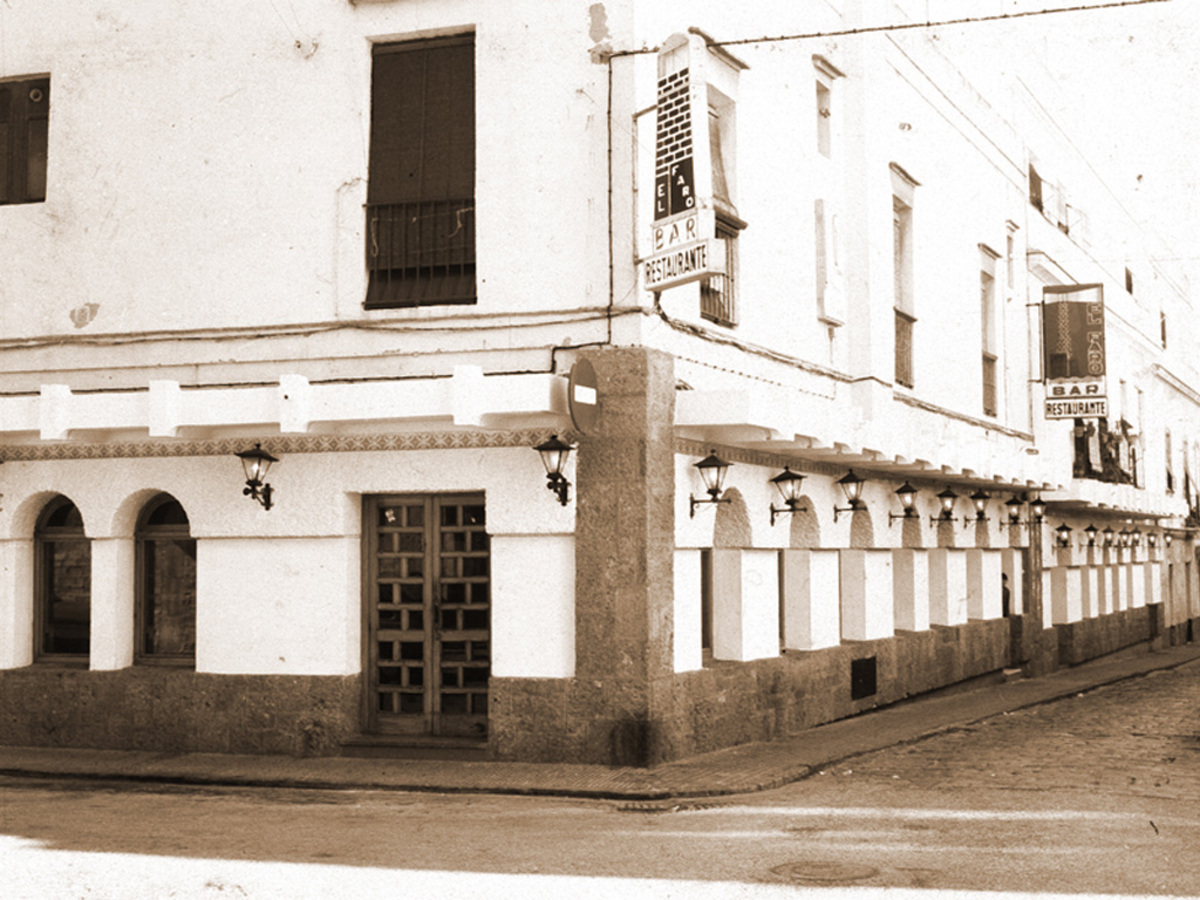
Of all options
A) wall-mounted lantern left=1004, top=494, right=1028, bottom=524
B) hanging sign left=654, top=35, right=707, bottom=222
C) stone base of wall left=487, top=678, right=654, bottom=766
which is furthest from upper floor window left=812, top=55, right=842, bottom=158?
wall-mounted lantern left=1004, top=494, right=1028, bottom=524

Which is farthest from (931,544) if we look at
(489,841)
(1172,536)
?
(1172,536)

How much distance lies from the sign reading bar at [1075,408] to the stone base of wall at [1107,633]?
5.30 metres

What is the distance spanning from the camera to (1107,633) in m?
31.4

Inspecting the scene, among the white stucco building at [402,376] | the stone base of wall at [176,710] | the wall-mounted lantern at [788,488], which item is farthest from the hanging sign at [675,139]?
the stone base of wall at [176,710]

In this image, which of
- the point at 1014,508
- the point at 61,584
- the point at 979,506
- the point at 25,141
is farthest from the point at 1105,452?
the point at 25,141

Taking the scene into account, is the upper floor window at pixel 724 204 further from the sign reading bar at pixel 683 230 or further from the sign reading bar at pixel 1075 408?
the sign reading bar at pixel 1075 408

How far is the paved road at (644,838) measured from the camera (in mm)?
7613

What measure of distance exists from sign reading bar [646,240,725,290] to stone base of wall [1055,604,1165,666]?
18627mm

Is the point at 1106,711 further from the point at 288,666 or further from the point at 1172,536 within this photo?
the point at 1172,536

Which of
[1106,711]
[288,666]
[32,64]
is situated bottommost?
[1106,711]

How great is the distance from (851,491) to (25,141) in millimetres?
9629

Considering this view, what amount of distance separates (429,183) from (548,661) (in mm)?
4419

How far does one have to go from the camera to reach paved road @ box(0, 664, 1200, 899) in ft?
25.0

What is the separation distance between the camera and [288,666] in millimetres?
12812
